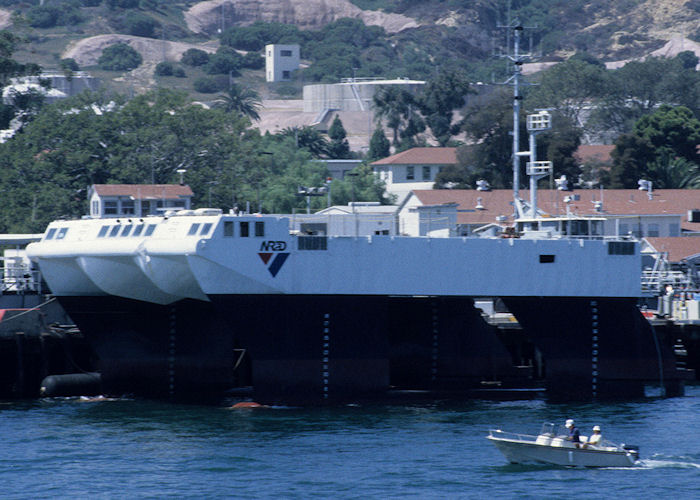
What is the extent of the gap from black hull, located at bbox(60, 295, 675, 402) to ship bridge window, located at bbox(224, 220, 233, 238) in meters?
2.50

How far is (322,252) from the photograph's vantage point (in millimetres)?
53562

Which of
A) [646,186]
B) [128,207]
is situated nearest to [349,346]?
[128,207]

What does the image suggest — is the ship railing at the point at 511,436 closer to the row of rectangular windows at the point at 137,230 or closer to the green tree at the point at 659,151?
the row of rectangular windows at the point at 137,230

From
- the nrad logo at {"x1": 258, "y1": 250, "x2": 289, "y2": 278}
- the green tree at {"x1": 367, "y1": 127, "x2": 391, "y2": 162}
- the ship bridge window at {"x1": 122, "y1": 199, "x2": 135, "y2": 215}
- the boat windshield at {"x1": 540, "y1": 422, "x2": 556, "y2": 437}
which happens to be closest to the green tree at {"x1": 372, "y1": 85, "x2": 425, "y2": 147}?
the green tree at {"x1": 367, "y1": 127, "x2": 391, "y2": 162}

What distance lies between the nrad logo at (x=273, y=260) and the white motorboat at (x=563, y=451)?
11727 mm

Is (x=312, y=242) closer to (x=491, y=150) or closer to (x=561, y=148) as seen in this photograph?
(x=561, y=148)

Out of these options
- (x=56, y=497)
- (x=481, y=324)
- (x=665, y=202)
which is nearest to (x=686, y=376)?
(x=481, y=324)

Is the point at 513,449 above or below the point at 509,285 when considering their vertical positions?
below

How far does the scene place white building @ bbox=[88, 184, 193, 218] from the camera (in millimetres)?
92875

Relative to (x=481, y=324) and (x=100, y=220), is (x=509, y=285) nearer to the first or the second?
(x=481, y=324)

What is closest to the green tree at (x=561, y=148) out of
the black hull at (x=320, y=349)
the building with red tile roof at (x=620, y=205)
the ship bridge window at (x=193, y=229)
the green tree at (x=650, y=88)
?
the building with red tile roof at (x=620, y=205)

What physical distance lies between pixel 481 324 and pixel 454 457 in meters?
16.0

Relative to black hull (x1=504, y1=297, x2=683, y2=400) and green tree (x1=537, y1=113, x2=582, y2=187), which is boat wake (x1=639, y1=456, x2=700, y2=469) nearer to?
black hull (x1=504, y1=297, x2=683, y2=400)

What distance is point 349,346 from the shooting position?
2146 inches
